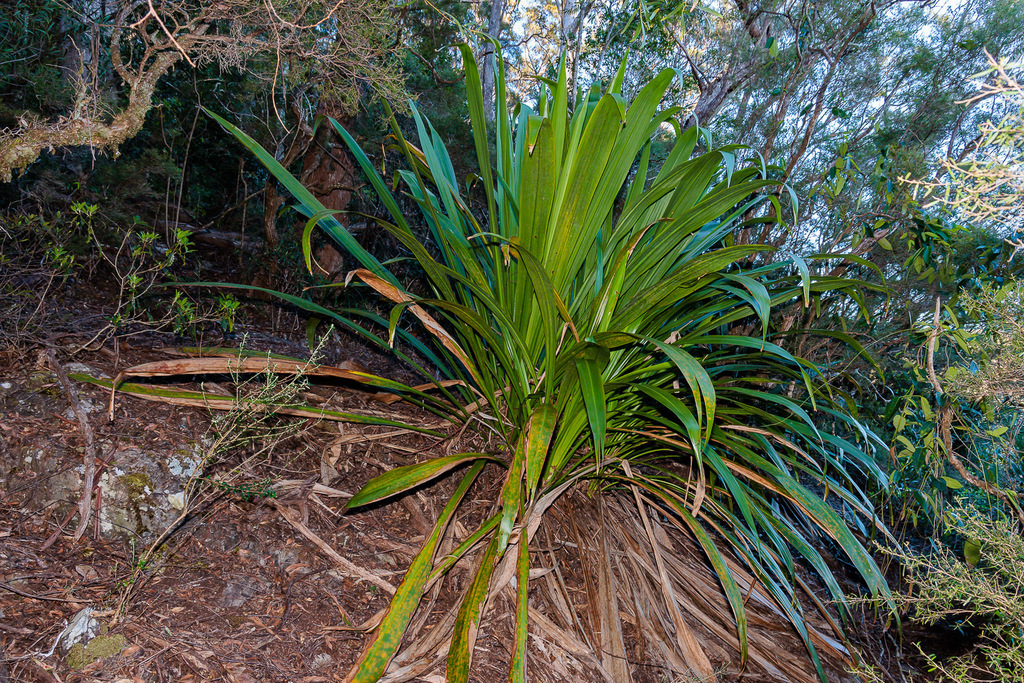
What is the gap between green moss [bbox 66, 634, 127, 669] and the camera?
3.83 ft

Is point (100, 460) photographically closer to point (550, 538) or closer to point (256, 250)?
point (550, 538)

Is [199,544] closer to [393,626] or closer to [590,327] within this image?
[393,626]

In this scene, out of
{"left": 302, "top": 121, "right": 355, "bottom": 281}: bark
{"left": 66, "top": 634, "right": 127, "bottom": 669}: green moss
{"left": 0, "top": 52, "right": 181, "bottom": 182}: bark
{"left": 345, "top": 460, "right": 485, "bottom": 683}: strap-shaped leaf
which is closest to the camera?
{"left": 66, "top": 634, "right": 127, "bottom": 669}: green moss

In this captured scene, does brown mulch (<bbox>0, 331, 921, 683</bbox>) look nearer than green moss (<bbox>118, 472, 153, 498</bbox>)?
Yes

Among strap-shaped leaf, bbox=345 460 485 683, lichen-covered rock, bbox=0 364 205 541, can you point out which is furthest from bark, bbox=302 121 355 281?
strap-shaped leaf, bbox=345 460 485 683

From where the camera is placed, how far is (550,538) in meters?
1.79

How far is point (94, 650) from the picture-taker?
1.19 meters

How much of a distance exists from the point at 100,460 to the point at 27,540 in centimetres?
24

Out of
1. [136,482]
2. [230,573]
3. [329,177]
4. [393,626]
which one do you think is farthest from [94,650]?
[329,177]

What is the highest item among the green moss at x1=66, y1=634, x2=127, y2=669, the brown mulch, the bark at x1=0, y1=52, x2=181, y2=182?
the bark at x1=0, y1=52, x2=181, y2=182

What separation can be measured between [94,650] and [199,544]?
0.33 m

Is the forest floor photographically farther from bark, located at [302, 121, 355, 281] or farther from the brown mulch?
bark, located at [302, 121, 355, 281]

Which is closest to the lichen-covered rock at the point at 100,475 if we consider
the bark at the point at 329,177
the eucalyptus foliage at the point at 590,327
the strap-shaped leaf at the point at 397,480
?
the strap-shaped leaf at the point at 397,480

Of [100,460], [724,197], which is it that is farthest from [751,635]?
[100,460]
